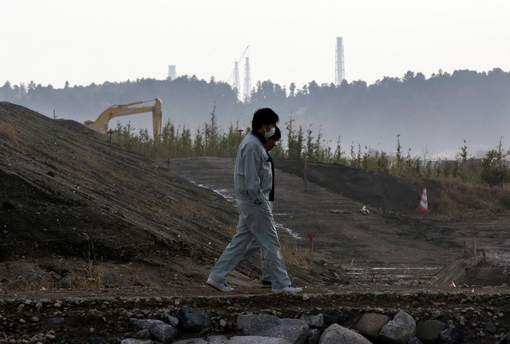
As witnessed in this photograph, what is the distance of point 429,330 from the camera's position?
9328 mm

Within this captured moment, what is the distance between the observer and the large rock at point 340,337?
349 inches

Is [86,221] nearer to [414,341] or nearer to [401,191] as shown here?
[414,341]

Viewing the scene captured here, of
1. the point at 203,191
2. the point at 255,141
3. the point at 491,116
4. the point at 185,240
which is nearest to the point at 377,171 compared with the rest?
the point at 203,191

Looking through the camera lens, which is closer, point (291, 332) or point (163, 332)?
point (163, 332)

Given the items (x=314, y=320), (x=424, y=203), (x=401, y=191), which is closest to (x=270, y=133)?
(x=314, y=320)

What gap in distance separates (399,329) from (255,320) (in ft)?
4.00

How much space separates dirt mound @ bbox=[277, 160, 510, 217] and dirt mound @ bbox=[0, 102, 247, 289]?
12.4 m

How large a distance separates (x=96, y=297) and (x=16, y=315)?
822 mm

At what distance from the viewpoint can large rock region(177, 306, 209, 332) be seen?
8.89 m

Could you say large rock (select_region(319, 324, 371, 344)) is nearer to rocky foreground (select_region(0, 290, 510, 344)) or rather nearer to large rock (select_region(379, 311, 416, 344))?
rocky foreground (select_region(0, 290, 510, 344))

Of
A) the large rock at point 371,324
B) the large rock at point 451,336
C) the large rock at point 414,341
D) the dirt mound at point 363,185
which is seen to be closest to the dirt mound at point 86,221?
the large rock at point 371,324

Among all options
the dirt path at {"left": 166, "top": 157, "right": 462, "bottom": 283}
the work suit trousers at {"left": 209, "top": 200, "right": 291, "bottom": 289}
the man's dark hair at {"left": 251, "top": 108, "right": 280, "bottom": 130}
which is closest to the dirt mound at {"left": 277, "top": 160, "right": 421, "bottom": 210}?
the dirt path at {"left": 166, "top": 157, "right": 462, "bottom": 283}

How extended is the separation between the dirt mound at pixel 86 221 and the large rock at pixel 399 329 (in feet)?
13.6

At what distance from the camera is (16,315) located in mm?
8797
